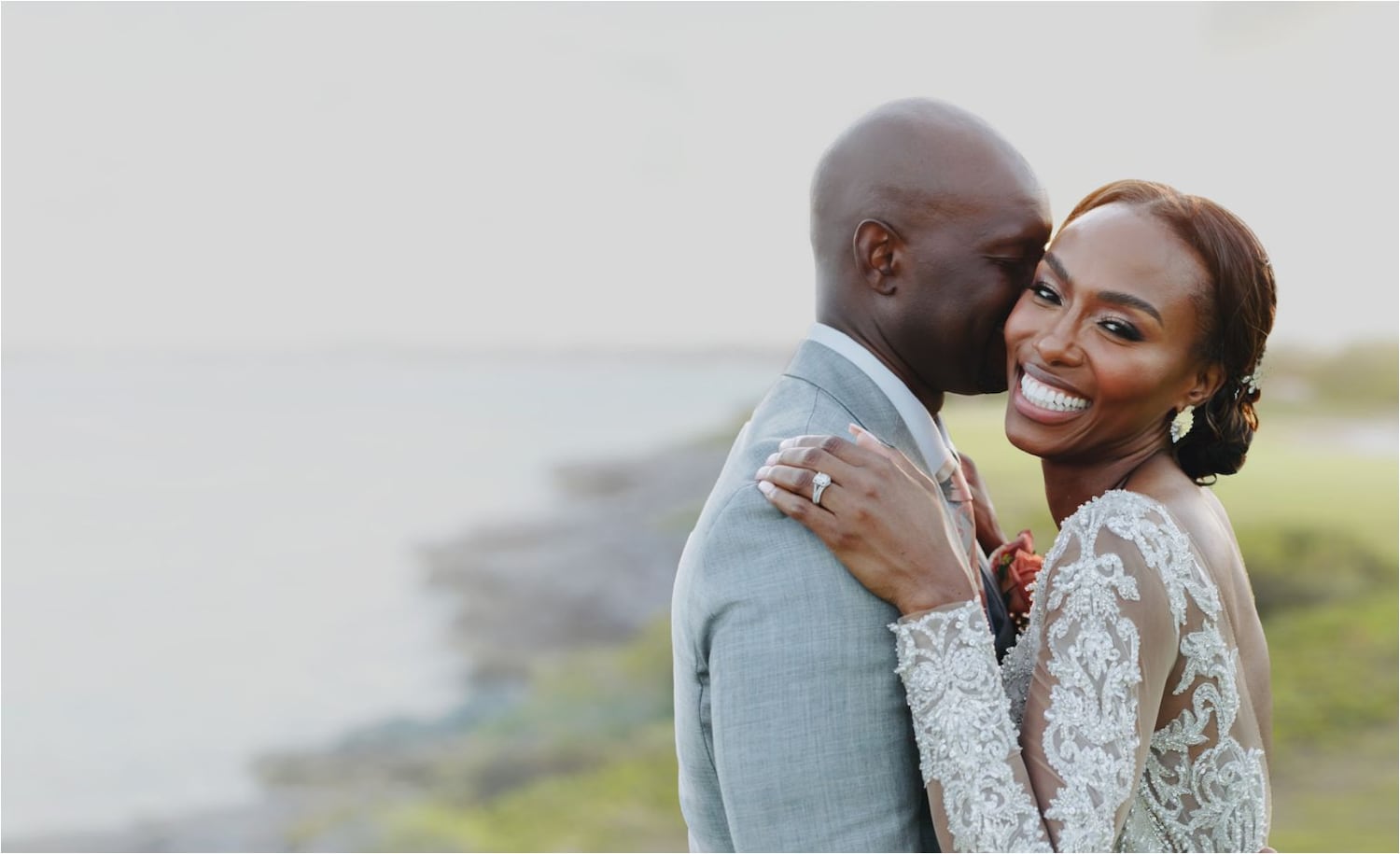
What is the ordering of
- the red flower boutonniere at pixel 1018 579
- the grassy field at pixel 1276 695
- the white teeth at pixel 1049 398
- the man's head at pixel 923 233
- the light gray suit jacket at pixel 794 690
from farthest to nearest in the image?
the grassy field at pixel 1276 695 → the red flower boutonniere at pixel 1018 579 → the white teeth at pixel 1049 398 → the man's head at pixel 923 233 → the light gray suit jacket at pixel 794 690

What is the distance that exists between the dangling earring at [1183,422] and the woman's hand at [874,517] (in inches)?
30.8

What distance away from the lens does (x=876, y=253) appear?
2.74 m

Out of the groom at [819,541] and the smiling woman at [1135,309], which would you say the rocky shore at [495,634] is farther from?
the smiling woman at [1135,309]

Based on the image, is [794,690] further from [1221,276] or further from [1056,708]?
[1221,276]

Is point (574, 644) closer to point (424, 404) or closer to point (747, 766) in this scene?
point (424, 404)

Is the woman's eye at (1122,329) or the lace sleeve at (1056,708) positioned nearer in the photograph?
the lace sleeve at (1056,708)

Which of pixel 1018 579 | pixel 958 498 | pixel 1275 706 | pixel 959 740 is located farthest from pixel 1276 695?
pixel 959 740

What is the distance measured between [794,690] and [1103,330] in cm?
104

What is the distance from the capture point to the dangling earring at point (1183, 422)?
2.99 m

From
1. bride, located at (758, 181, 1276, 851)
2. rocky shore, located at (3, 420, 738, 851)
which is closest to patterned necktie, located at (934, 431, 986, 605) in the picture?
bride, located at (758, 181, 1276, 851)

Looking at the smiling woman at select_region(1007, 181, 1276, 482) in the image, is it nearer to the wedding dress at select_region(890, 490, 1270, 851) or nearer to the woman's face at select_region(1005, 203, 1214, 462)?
the woman's face at select_region(1005, 203, 1214, 462)

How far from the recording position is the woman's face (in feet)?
8.89

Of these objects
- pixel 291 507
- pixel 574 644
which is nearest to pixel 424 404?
pixel 291 507

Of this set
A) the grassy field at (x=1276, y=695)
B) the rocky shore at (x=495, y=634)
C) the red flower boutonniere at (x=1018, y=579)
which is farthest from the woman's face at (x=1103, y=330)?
the rocky shore at (x=495, y=634)
